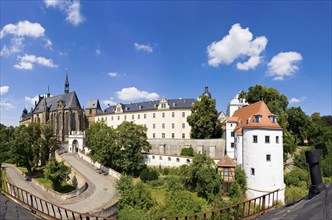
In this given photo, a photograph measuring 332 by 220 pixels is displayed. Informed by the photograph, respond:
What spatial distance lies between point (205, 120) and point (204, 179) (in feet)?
53.2

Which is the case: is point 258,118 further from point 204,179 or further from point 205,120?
point 205,120

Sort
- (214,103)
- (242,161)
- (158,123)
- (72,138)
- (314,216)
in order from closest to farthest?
(314,216), (242,161), (214,103), (72,138), (158,123)

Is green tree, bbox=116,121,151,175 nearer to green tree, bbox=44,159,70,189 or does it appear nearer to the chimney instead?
green tree, bbox=44,159,70,189

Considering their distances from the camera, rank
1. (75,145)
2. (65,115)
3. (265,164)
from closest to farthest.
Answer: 1. (265,164)
2. (75,145)
3. (65,115)

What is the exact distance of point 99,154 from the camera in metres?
33.8

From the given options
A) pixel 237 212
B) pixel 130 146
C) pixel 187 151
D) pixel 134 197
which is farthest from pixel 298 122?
pixel 237 212

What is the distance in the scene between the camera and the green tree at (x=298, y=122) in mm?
45969

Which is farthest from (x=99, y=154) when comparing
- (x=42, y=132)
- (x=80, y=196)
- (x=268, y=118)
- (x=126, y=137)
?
(x=268, y=118)

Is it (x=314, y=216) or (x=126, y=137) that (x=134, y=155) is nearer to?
(x=126, y=137)

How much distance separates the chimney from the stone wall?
109 ft

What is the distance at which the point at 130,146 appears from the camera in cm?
3316

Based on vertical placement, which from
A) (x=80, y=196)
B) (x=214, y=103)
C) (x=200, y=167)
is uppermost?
(x=214, y=103)

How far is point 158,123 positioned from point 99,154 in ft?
75.9

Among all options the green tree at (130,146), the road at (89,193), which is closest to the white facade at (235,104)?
the green tree at (130,146)
